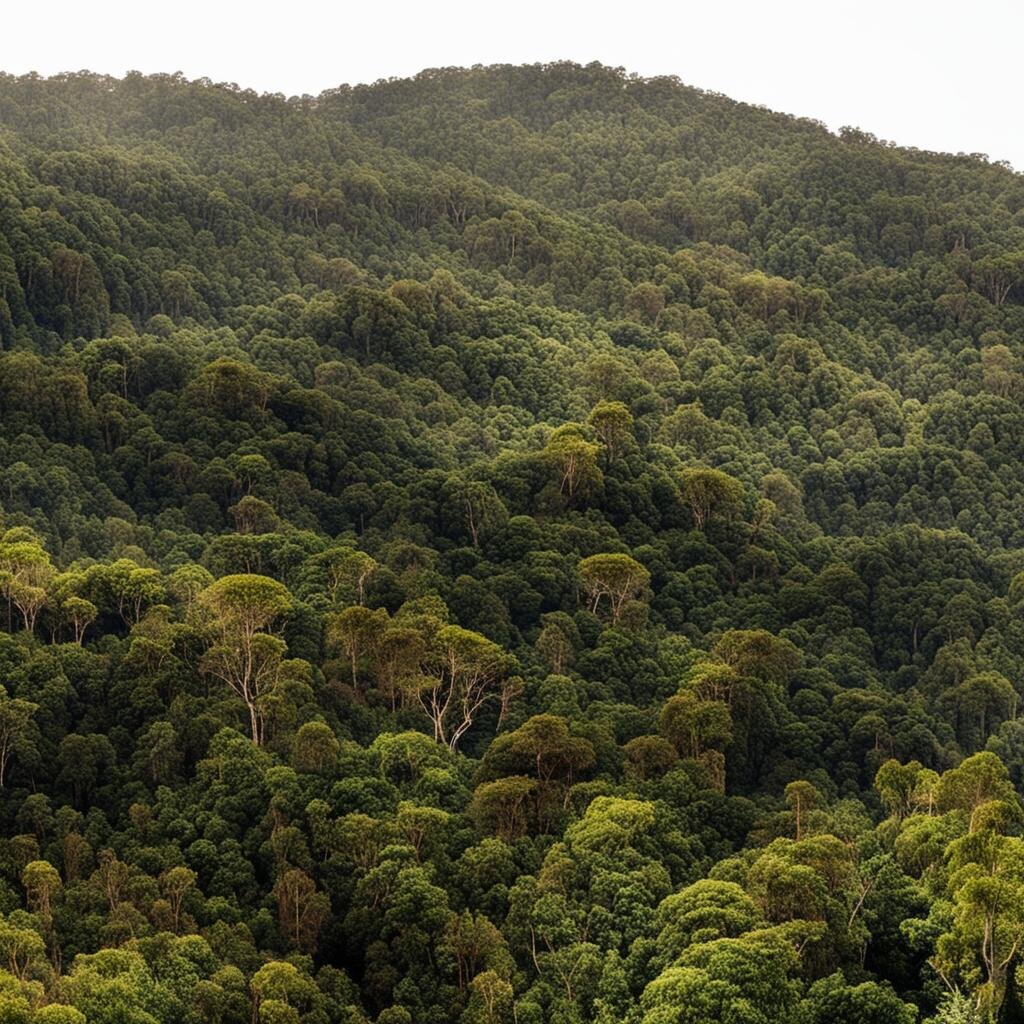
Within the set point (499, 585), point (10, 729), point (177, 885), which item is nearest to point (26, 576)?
point (10, 729)

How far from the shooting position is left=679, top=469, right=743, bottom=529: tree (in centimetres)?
8694

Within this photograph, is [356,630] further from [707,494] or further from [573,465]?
[707,494]

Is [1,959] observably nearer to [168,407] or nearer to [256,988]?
[256,988]

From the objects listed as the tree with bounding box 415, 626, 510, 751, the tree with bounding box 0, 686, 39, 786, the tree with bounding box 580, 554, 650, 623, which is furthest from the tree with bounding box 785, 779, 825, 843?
the tree with bounding box 0, 686, 39, 786

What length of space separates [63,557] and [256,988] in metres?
30.5

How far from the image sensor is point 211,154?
458 ft

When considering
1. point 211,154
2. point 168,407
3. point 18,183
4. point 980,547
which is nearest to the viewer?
point 168,407

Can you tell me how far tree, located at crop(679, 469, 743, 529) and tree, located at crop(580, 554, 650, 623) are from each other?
10.8m

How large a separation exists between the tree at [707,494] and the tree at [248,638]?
26.3 meters

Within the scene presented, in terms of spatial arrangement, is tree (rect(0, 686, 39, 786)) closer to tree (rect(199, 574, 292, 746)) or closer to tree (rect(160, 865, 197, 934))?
tree (rect(199, 574, 292, 746))

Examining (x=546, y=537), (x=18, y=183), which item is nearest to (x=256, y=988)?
(x=546, y=537)

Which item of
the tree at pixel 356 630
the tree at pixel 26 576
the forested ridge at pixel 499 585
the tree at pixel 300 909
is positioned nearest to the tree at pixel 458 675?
the forested ridge at pixel 499 585

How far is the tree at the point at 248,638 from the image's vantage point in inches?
2500

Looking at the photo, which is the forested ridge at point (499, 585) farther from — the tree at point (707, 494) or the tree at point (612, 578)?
the tree at point (707, 494)
